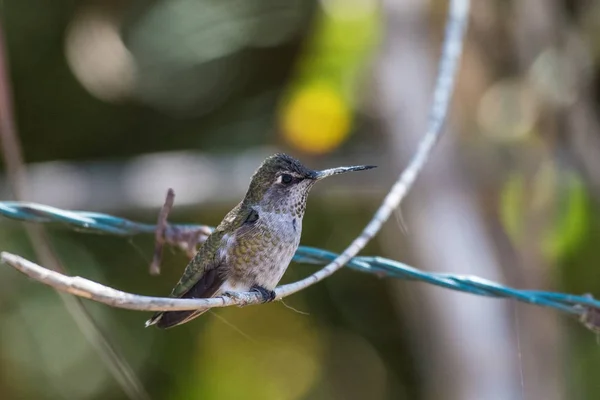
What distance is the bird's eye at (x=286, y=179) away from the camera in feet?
11.7

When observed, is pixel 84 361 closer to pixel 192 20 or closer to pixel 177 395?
pixel 177 395

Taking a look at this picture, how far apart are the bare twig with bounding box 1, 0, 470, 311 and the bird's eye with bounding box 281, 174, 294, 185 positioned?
35cm

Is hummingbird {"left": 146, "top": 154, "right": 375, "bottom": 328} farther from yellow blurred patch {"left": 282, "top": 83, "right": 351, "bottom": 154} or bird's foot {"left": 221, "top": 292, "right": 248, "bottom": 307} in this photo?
yellow blurred patch {"left": 282, "top": 83, "right": 351, "bottom": 154}

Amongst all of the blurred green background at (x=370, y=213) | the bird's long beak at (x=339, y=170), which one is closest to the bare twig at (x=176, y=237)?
the bird's long beak at (x=339, y=170)

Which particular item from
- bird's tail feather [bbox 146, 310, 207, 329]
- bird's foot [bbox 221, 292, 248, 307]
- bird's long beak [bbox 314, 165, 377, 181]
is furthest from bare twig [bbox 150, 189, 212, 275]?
bird's foot [bbox 221, 292, 248, 307]

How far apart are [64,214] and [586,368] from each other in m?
4.99

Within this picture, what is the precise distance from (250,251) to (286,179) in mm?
393

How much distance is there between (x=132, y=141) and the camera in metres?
9.23

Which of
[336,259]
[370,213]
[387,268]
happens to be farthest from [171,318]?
[370,213]

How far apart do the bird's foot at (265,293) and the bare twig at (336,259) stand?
4 cm

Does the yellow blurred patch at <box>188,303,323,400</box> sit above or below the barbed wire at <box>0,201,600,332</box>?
below

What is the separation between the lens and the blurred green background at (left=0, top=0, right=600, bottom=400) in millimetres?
7031

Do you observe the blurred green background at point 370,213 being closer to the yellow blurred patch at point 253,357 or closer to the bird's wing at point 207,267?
the yellow blurred patch at point 253,357

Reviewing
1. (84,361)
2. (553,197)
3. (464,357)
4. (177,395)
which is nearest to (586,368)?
(464,357)
